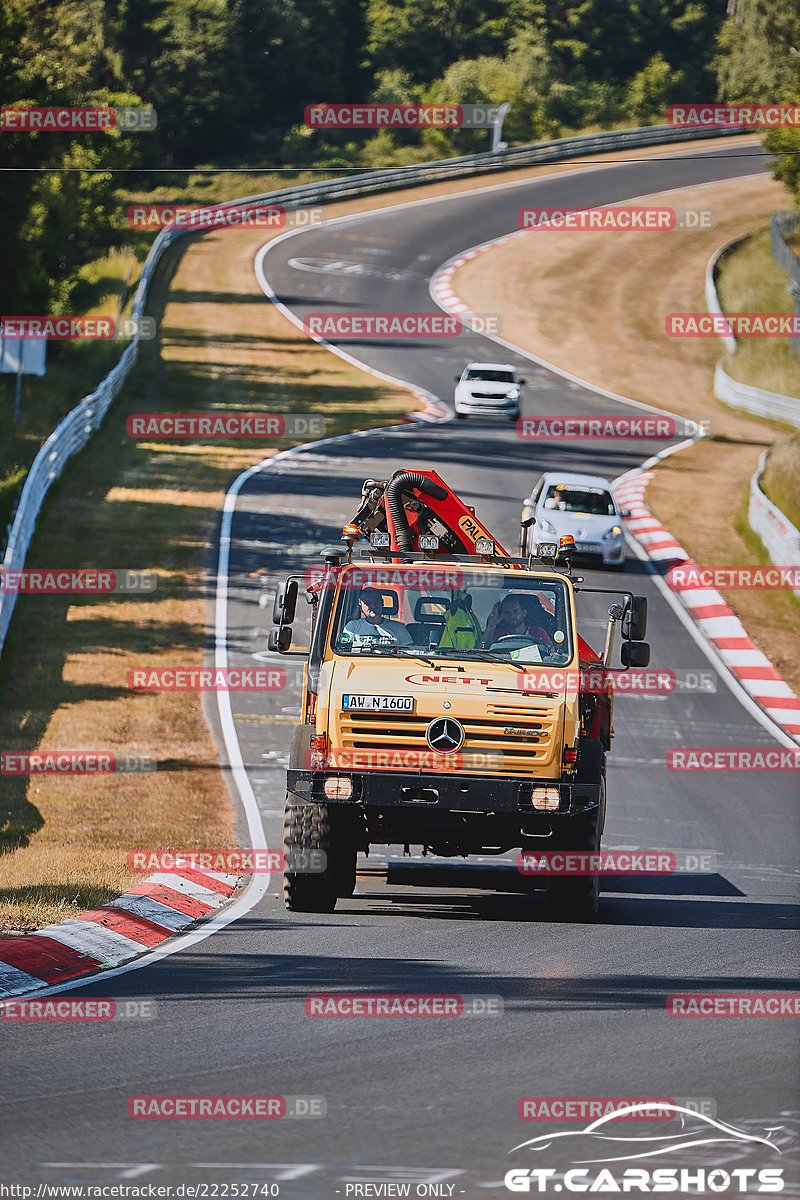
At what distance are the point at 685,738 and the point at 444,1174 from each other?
14682mm

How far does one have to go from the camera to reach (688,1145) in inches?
259

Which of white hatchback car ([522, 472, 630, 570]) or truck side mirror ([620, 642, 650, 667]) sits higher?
truck side mirror ([620, 642, 650, 667])

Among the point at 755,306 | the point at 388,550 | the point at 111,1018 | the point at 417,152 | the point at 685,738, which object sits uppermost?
the point at 417,152

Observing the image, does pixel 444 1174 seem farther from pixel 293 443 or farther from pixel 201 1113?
pixel 293 443

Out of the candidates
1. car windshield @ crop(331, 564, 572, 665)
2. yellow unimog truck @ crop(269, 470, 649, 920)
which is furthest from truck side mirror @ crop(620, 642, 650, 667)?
car windshield @ crop(331, 564, 572, 665)

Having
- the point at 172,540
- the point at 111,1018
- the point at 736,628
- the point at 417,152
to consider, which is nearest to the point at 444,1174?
the point at 111,1018

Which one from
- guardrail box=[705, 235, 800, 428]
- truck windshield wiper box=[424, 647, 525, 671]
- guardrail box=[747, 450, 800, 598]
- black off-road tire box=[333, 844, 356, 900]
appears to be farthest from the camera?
guardrail box=[705, 235, 800, 428]

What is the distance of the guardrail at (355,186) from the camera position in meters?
34.3

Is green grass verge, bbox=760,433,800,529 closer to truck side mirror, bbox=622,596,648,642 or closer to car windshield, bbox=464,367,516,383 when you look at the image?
car windshield, bbox=464,367,516,383

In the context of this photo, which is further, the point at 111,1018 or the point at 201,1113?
the point at 111,1018

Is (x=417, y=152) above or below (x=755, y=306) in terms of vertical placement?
above

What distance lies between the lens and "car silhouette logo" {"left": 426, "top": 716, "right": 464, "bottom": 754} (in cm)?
1141

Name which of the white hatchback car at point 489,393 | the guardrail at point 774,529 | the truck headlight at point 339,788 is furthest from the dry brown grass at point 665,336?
the truck headlight at point 339,788

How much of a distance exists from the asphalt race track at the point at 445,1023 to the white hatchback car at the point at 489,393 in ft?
67.2
